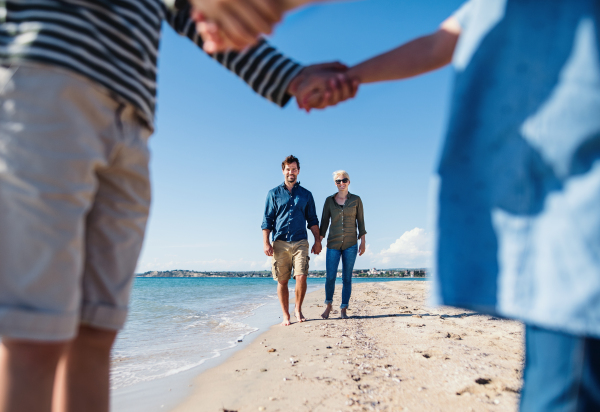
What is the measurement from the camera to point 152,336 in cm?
512

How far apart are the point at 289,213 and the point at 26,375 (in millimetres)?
4666

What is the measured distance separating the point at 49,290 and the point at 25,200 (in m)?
0.22

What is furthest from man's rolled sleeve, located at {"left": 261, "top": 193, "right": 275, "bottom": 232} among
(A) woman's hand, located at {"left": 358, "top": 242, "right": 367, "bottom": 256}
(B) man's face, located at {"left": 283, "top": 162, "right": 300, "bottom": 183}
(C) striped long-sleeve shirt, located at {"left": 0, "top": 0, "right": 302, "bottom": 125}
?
(C) striped long-sleeve shirt, located at {"left": 0, "top": 0, "right": 302, "bottom": 125}

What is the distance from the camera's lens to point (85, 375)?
110 cm

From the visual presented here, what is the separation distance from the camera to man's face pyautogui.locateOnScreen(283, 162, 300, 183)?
5.64 meters

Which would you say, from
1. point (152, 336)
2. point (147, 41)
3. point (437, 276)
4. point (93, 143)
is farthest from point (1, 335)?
point (152, 336)

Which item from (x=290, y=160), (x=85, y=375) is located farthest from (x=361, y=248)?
(x=85, y=375)

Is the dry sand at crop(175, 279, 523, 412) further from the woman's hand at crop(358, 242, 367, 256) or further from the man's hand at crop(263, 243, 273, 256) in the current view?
the woman's hand at crop(358, 242, 367, 256)

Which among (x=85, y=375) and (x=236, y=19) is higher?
(x=236, y=19)

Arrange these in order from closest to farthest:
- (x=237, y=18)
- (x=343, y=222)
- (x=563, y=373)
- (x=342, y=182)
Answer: (x=563, y=373) → (x=237, y=18) → (x=343, y=222) → (x=342, y=182)

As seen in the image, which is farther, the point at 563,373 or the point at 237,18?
the point at 237,18

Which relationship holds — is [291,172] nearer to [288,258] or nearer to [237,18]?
[288,258]

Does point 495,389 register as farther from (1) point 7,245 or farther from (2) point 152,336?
(2) point 152,336

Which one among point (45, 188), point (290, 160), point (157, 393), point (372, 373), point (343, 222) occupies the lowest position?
point (157, 393)
